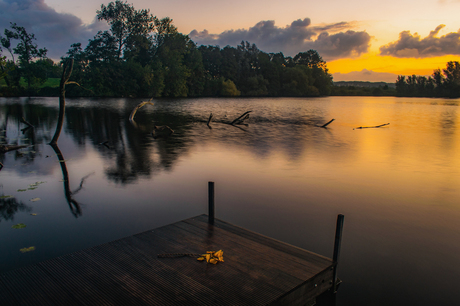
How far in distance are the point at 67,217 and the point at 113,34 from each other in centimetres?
11363

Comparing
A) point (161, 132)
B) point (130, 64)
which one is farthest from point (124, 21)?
point (161, 132)

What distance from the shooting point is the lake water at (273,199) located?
8328mm

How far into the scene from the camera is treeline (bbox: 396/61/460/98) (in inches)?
5832

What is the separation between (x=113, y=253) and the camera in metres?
6.99

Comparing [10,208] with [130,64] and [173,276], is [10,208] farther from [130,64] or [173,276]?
[130,64]

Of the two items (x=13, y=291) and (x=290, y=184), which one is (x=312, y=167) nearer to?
(x=290, y=184)

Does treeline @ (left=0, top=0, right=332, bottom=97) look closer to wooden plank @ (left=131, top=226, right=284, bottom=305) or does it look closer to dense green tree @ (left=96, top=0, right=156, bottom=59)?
dense green tree @ (left=96, top=0, right=156, bottom=59)

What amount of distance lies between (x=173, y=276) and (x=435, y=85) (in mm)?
187076

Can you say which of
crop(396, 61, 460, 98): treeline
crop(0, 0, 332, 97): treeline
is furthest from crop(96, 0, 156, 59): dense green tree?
crop(396, 61, 460, 98): treeline

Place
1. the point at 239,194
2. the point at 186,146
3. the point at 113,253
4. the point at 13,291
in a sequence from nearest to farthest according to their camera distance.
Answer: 1. the point at 13,291
2. the point at 113,253
3. the point at 239,194
4. the point at 186,146

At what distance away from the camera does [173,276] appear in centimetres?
615

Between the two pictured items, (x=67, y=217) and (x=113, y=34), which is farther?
(x=113, y=34)

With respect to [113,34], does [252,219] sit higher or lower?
lower

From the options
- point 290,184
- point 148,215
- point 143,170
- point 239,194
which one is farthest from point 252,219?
point 143,170
